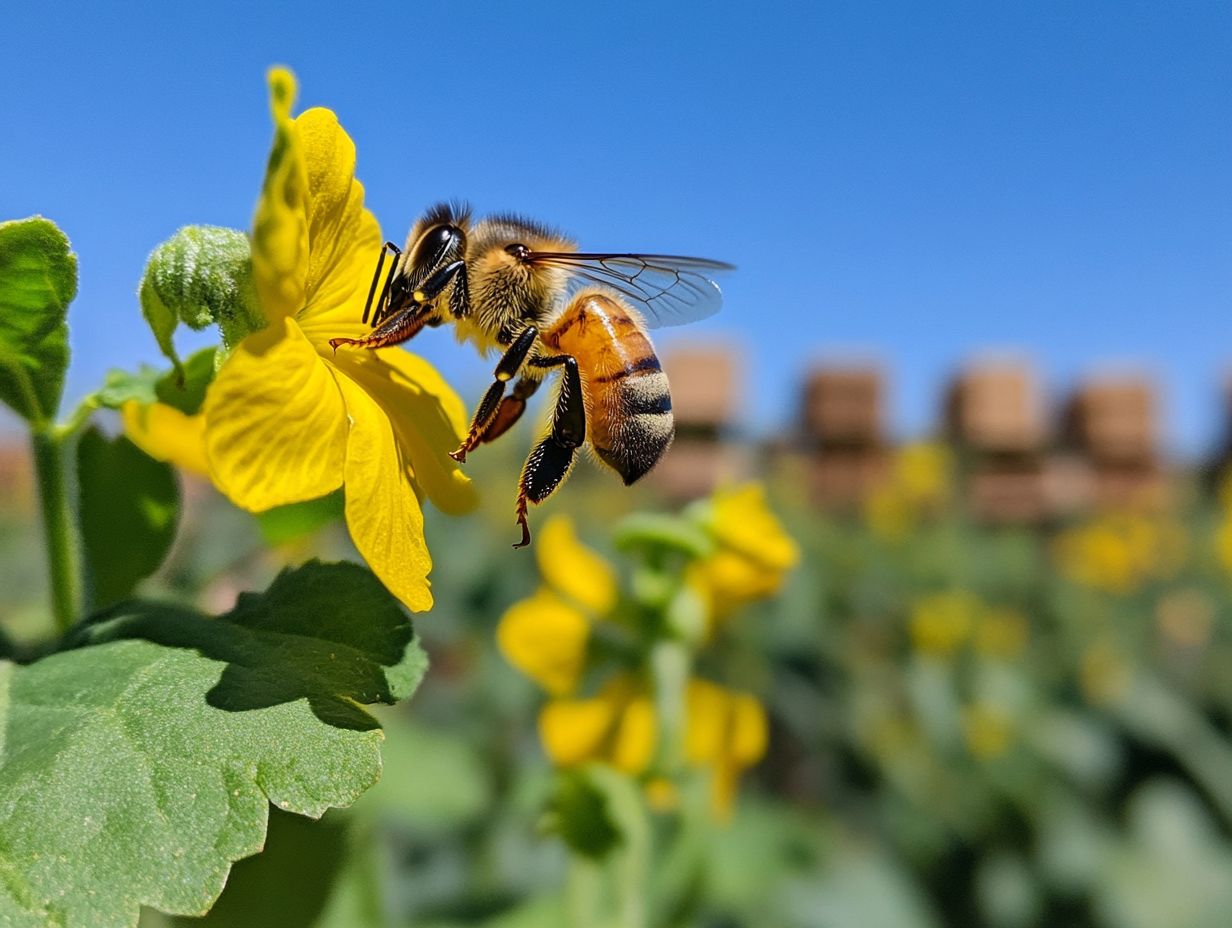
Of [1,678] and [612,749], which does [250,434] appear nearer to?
[1,678]

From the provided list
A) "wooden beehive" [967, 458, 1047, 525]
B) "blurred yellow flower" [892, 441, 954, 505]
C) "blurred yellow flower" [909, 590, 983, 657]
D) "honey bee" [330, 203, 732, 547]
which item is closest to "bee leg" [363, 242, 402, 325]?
"honey bee" [330, 203, 732, 547]

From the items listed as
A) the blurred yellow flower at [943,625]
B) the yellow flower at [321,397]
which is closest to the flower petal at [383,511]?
the yellow flower at [321,397]

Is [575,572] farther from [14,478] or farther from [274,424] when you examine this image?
[14,478]

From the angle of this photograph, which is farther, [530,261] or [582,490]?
[582,490]

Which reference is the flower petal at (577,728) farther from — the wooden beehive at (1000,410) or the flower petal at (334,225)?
the wooden beehive at (1000,410)

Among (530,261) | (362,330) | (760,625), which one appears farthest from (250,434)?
(760,625)

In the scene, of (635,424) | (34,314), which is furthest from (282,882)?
(635,424)

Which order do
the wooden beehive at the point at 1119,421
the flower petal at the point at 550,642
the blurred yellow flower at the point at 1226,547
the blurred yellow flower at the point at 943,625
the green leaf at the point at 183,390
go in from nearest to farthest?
the green leaf at the point at 183,390 → the flower petal at the point at 550,642 → the blurred yellow flower at the point at 943,625 → the blurred yellow flower at the point at 1226,547 → the wooden beehive at the point at 1119,421
